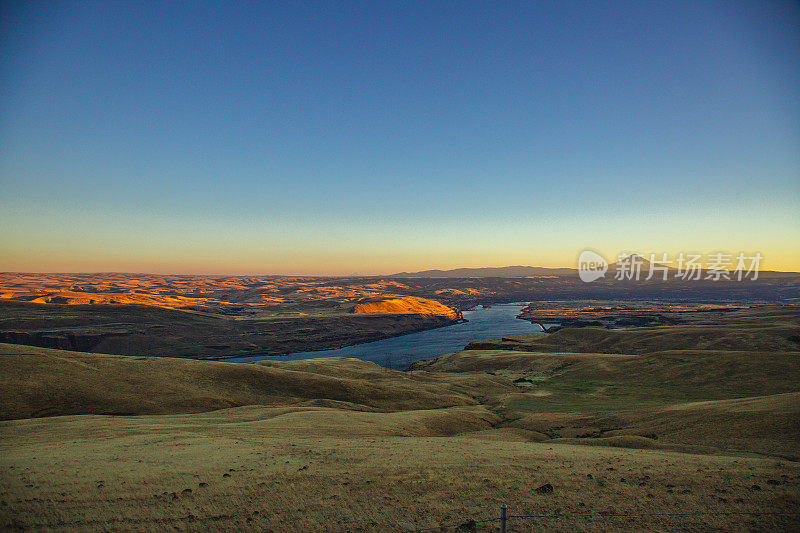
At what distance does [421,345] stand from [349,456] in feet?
392

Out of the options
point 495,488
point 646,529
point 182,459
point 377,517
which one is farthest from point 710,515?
point 182,459

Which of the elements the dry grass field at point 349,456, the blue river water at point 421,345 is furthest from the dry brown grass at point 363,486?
the blue river water at point 421,345

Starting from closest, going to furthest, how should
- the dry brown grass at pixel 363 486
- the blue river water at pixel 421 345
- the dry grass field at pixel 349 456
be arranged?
the dry brown grass at pixel 363 486, the dry grass field at pixel 349 456, the blue river water at pixel 421 345

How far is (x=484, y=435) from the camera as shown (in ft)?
97.9

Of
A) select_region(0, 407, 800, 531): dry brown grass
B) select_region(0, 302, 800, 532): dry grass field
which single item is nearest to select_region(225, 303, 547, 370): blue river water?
select_region(0, 302, 800, 532): dry grass field

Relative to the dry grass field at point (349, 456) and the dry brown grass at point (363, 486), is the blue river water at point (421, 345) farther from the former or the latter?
the dry brown grass at point (363, 486)

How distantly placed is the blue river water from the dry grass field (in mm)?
63353

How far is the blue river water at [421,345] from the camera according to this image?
115319 mm

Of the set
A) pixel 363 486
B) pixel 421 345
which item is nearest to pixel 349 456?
pixel 363 486

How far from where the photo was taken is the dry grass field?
13.1 meters

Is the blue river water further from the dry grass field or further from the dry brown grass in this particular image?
the dry brown grass

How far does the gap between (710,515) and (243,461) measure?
17.4 meters

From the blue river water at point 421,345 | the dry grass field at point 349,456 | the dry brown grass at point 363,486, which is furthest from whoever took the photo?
the blue river water at point 421,345

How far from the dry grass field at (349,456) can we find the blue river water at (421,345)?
6335 centimetres
